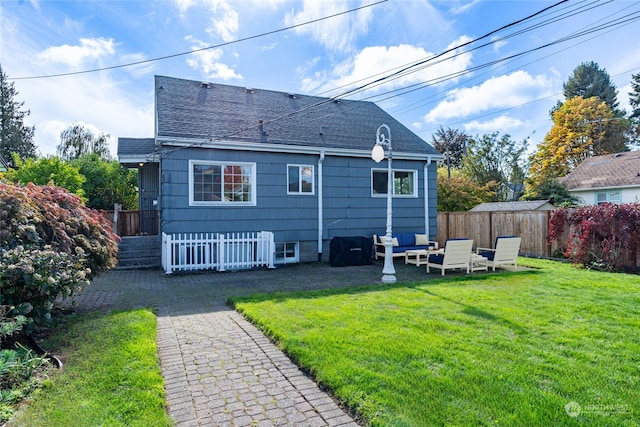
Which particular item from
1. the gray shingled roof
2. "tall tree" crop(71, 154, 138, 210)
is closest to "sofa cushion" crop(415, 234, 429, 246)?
the gray shingled roof

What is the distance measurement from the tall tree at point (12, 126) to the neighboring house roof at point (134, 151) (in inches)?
1222

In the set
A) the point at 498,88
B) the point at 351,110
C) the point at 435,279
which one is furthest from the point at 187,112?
the point at 498,88

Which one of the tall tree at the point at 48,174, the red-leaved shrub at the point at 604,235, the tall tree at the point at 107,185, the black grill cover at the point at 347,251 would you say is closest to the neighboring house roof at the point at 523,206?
the red-leaved shrub at the point at 604,235

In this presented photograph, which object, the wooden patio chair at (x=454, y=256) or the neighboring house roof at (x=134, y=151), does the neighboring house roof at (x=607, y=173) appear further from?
the neighboring house roof at (x=134, y=151)

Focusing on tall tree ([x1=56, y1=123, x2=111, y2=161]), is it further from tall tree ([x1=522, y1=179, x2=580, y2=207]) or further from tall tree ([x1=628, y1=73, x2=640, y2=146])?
tall tree ([x1=628, y1=73, x2=640, y2=146])

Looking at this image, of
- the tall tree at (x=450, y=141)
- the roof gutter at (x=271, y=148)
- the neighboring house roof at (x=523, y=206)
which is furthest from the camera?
the tall tree at (x=450, y=141)

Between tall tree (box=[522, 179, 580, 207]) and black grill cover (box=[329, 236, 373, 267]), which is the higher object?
tall tree (box=[522, 179, 580, 207])

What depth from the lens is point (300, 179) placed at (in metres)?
12.0

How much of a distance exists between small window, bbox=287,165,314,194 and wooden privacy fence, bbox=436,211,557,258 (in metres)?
7.83

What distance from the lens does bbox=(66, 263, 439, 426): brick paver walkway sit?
285 centimetres

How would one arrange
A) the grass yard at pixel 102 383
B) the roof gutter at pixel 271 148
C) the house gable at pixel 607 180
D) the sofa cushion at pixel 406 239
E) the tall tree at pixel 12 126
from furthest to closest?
the tall tree at pixel 12 126
the house gable at pixel 607 180
the sofa cushion at pixel 406 239
the roof gutter at pixel 271 148
the grass yard at pixel 102 383

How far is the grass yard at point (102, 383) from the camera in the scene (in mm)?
2721

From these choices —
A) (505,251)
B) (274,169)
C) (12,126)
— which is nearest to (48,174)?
(274,169)

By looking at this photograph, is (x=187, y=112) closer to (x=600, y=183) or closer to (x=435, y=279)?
(x=435, y=279)
